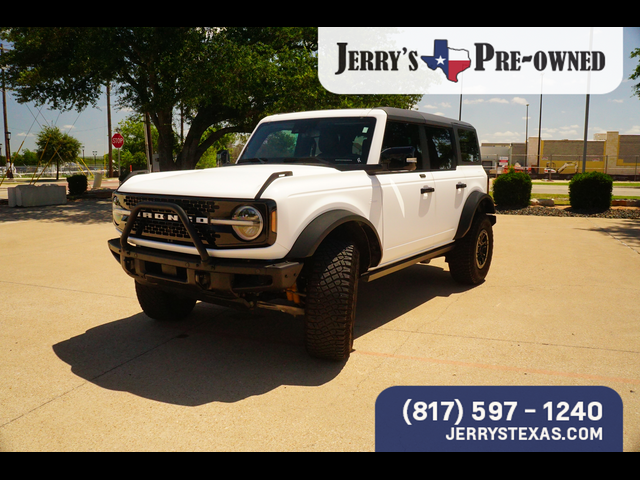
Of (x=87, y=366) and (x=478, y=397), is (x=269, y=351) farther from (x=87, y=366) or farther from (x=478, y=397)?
(x=478, y=397)

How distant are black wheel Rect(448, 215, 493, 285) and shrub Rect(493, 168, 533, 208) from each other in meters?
9.41

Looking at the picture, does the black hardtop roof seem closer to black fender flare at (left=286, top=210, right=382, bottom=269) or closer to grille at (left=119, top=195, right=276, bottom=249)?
black fender flare at (left=286, top=210, right=382, bottom=269)

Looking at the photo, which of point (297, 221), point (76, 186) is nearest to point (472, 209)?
point (297, 221)

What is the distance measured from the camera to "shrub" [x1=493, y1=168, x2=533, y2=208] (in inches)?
603

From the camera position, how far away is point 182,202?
12.5ft

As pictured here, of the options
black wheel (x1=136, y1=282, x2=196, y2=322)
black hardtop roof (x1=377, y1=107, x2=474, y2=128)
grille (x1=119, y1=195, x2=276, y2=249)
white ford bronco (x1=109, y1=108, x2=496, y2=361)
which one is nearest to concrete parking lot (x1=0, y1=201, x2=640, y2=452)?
black wheel (x1=136, y1=282, x2=196, y2=322)

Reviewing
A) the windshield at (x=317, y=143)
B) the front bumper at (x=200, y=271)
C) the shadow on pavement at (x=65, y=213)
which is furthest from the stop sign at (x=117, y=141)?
the front bumper at (x=200, y=271)

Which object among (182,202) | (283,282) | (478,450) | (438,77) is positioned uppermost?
(438,77)

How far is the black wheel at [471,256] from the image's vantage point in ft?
20.6

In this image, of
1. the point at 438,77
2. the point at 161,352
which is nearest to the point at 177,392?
the point at 161,352

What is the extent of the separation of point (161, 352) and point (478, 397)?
247cm

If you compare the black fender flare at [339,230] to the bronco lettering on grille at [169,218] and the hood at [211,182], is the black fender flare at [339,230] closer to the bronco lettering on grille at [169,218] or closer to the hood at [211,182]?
the hood at [211,182]

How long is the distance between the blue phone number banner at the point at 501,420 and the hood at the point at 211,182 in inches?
65.4

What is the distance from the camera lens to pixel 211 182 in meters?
3.86
